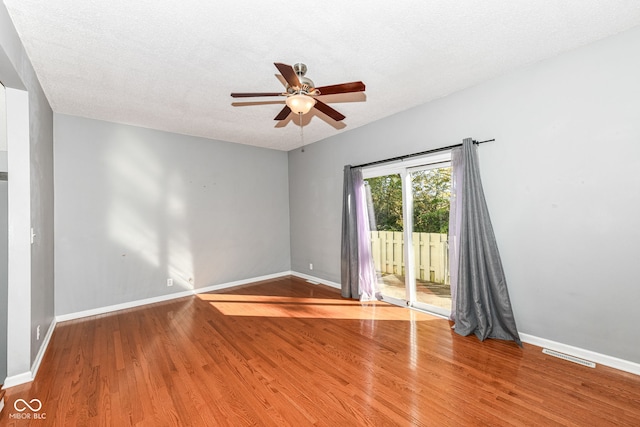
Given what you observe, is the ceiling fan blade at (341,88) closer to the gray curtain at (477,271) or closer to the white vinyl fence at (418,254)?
the gray curtain at (477,271)

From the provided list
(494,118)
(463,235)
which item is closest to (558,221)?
(463,235)

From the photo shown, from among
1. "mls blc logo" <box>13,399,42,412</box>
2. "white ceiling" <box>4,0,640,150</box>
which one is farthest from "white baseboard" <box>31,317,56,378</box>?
"white ceiling" <box>4,0,640,150</box>

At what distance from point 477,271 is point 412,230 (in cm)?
104

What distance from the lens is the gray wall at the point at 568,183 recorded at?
88.7 inches

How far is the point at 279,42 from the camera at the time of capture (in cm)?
224

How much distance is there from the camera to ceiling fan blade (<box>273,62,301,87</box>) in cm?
189

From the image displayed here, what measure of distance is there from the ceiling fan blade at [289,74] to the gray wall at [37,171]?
5.81ft

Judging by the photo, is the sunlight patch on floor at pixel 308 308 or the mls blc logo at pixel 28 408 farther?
the sunlight patch on floor at pixel 308 308

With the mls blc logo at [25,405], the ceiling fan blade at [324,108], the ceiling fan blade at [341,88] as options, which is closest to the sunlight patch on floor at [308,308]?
the mls blc logo at [25,405]

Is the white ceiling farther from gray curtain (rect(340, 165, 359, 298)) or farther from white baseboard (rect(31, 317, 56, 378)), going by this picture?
white baseboard (rect(31, 317, 56, 378))

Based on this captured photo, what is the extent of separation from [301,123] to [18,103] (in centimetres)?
296

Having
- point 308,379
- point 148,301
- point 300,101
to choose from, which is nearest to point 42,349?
point 148,301

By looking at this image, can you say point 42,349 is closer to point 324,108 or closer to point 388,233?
point 324,108

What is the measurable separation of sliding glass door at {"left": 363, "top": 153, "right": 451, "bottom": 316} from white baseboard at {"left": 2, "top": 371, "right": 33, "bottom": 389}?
12.8 ft
